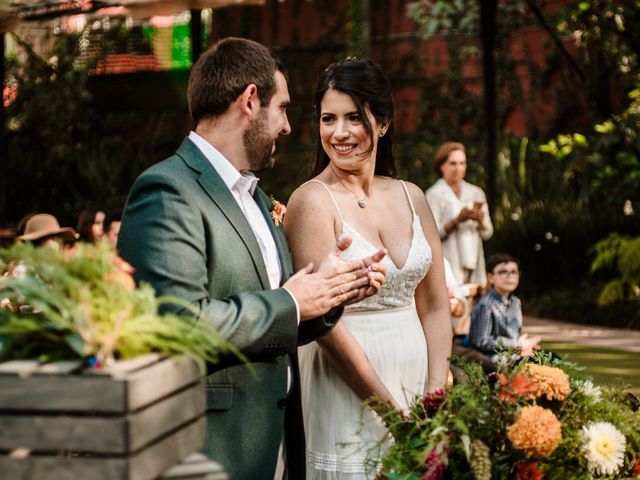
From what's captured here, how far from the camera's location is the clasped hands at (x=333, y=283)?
2.70m

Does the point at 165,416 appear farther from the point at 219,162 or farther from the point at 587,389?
the point at 587,389

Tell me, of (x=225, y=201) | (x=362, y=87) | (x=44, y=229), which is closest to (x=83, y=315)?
(x=225, y=201)

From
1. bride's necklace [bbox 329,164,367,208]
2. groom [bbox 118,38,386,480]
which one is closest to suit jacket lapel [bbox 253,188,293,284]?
groom [bbox 118,38,386,480]

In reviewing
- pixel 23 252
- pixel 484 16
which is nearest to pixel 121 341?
pixel 23 252

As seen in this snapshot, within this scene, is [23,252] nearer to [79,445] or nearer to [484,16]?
[79,445]

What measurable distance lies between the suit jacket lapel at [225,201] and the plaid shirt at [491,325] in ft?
14.6

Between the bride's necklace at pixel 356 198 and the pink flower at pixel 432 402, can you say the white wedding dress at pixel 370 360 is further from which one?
the pink flower at pixel 432 402

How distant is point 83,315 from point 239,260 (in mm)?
903

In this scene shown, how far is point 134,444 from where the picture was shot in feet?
6.11

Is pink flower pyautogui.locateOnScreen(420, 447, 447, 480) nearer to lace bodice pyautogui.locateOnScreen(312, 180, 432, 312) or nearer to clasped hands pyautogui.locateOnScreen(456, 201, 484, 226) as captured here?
lace bodice pyautogui.locateOnScreen(312, 180, 432, 312)

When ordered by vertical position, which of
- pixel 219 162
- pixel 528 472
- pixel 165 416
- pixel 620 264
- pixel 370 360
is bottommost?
pixel 620 264

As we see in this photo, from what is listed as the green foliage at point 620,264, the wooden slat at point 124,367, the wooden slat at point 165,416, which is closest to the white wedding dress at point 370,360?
the wooden slat at point 165,416

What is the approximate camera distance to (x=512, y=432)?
2609 mm

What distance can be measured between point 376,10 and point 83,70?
17.0 ft
